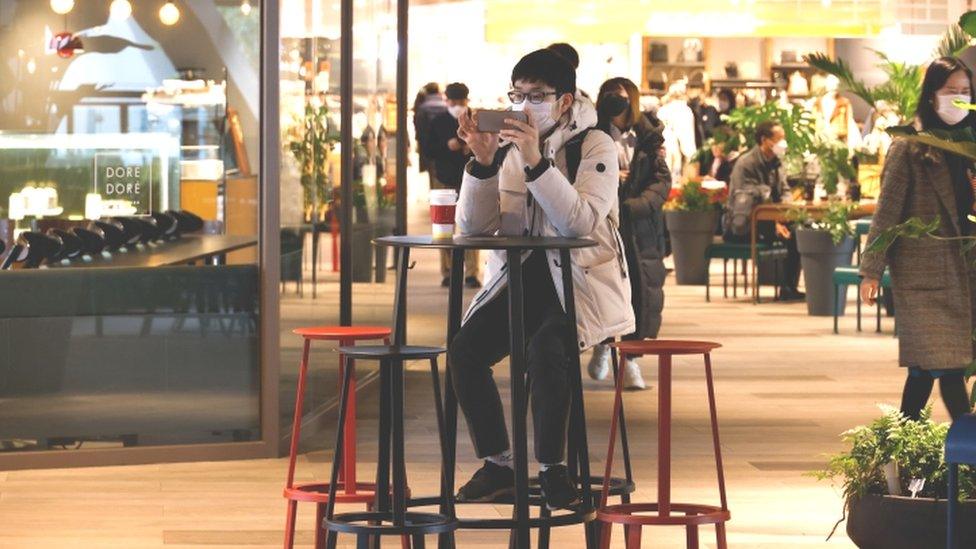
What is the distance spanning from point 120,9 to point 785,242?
8300 millimetres

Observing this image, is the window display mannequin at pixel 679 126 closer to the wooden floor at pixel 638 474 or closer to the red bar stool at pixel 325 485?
the wooden floor at pixel 638 474

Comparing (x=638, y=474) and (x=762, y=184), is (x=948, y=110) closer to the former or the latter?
(x=638, y=474)

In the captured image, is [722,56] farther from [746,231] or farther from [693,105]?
[746,231]

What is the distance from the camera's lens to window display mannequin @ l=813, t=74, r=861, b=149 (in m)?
20.2

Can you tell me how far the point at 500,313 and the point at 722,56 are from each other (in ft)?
67.8

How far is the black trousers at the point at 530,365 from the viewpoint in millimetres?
4863

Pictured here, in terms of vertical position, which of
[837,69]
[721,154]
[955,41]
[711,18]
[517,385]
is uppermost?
[711,18]

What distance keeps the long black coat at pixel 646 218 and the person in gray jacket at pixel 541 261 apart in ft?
10.2

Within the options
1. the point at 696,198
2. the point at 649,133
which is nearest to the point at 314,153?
the point at 649,133

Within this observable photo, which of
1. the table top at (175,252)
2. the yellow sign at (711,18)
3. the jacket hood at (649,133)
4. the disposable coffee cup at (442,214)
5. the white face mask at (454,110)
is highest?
the yellow sign at (711,18)

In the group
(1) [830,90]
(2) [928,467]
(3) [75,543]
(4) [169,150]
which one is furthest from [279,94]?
(1) [830,90]

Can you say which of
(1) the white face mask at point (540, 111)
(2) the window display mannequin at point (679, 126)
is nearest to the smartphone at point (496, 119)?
(1) the white face mask at point (540, 111)

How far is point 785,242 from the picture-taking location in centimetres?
1475

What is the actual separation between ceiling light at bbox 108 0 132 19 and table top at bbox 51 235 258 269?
2.93ft
